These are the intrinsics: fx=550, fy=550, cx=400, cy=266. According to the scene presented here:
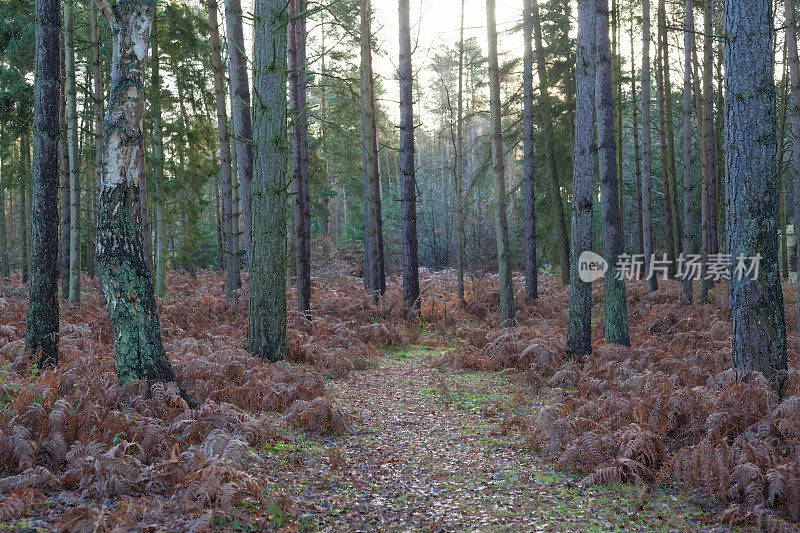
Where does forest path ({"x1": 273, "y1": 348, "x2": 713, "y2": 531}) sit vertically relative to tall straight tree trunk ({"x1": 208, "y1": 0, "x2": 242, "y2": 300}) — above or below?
below

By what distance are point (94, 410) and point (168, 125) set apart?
1616 cm

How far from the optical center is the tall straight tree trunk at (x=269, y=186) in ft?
26.5

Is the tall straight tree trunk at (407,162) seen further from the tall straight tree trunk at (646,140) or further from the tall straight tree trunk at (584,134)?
the tall straight tree trunk at (646,140)

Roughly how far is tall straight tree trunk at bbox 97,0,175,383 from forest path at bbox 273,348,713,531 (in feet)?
6.92

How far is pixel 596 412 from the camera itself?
5.88 meters

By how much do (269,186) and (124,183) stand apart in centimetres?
302

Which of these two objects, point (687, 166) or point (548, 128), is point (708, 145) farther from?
point (548, 128)

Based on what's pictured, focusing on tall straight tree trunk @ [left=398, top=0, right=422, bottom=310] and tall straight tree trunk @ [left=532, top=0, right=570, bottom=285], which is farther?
tall straight tree trunk @ [left=532, top=0, right=570, bottom=285]

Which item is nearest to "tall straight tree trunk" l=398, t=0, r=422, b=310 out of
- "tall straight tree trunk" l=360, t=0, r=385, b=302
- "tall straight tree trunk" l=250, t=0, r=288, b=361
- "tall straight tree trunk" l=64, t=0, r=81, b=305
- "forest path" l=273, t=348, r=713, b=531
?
"tall straight tree trunk" l=360, t=0, r=385, b=302

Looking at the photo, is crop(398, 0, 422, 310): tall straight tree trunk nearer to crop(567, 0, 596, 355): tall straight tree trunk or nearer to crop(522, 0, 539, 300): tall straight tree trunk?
crop(522, 0, 539, 300): tall straight tree trunk

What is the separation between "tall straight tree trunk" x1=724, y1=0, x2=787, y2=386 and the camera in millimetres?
5668

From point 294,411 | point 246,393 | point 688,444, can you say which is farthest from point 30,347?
point 688,444

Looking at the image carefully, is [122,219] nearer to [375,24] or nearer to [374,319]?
[374,319]

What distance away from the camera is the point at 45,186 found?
6867mm
